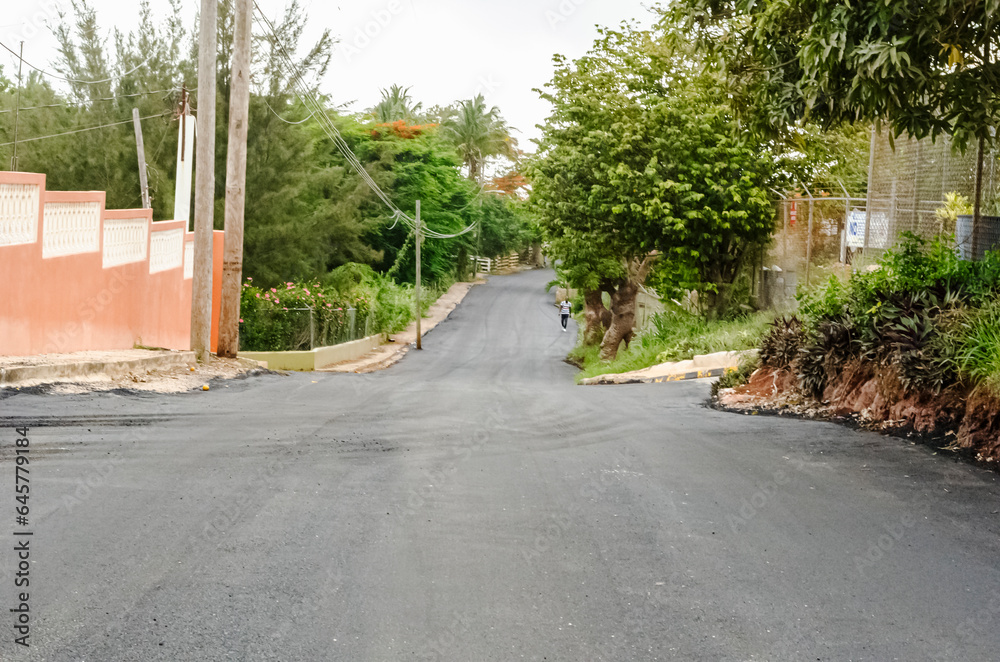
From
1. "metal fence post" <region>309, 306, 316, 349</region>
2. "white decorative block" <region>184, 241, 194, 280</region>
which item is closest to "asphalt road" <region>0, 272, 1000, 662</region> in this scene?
"white decorative block" <region>184, 241, 194, 280</region>

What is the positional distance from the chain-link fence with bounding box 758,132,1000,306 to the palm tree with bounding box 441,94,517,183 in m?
63.2

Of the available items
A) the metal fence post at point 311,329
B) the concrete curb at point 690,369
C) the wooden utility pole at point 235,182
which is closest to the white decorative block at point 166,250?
the wooden utility pole at point 235,182

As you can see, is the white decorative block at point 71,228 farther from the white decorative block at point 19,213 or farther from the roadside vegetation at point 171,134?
the roadside vegetation at point 171,134

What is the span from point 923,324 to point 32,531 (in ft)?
26.5

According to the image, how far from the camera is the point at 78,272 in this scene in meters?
12.9

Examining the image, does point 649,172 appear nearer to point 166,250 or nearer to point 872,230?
point 872,230

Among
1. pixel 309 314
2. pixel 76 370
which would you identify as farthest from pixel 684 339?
pixel 76 370

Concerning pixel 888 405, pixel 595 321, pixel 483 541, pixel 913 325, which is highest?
pixel 913 325

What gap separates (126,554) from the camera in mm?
5203

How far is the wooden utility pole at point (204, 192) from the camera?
15414 mm

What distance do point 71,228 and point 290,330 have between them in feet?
45.2

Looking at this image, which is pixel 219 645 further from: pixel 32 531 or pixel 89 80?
pixel 89 80

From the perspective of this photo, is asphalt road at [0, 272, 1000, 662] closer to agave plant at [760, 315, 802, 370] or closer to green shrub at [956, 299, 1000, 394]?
green shrub at [956, 299, 1000, 394]

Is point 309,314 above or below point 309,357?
above
